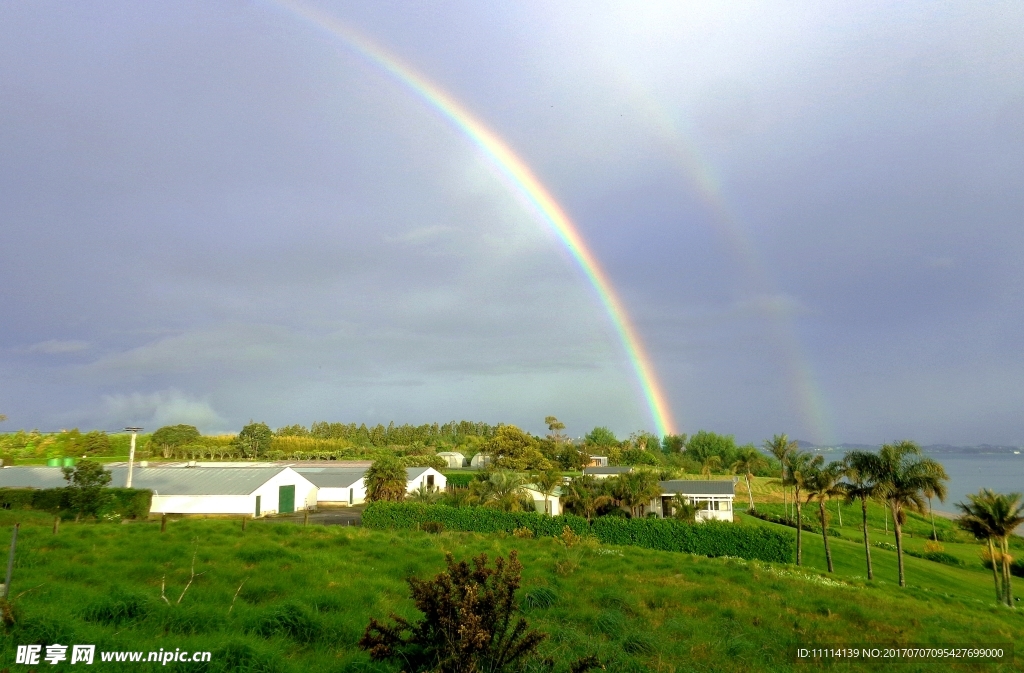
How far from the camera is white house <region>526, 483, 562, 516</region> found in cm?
4571

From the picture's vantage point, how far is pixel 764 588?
14.8 meters

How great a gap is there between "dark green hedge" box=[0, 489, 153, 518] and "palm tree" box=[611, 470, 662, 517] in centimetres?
3340

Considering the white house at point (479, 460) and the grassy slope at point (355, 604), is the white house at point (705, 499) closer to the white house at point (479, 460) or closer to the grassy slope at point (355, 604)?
the grassy slope at point (355, 604)

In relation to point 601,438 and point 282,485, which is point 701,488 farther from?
point 601,438

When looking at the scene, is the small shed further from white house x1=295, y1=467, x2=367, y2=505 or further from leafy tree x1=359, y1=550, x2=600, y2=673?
leafy tree x1=359, y1=550, x2=600, y2=673

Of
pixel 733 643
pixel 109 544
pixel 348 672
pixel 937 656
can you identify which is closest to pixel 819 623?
Answer: pixel 937 656

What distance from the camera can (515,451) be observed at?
94.5m

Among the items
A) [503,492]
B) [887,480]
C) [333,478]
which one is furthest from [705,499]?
[333,478]

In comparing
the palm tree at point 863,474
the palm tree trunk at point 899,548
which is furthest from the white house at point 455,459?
the palm tree trunk at point 899,548

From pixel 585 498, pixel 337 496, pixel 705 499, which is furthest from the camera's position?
pixel 337 496

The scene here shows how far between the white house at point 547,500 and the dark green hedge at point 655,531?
31.0 ft

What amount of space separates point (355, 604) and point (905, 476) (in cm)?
4050

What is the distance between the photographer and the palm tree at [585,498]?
4275cm

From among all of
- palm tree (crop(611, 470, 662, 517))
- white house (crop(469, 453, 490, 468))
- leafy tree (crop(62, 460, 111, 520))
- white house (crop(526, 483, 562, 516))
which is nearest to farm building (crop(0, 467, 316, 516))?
leafy tree (crop(62, 460, 111, 520))
